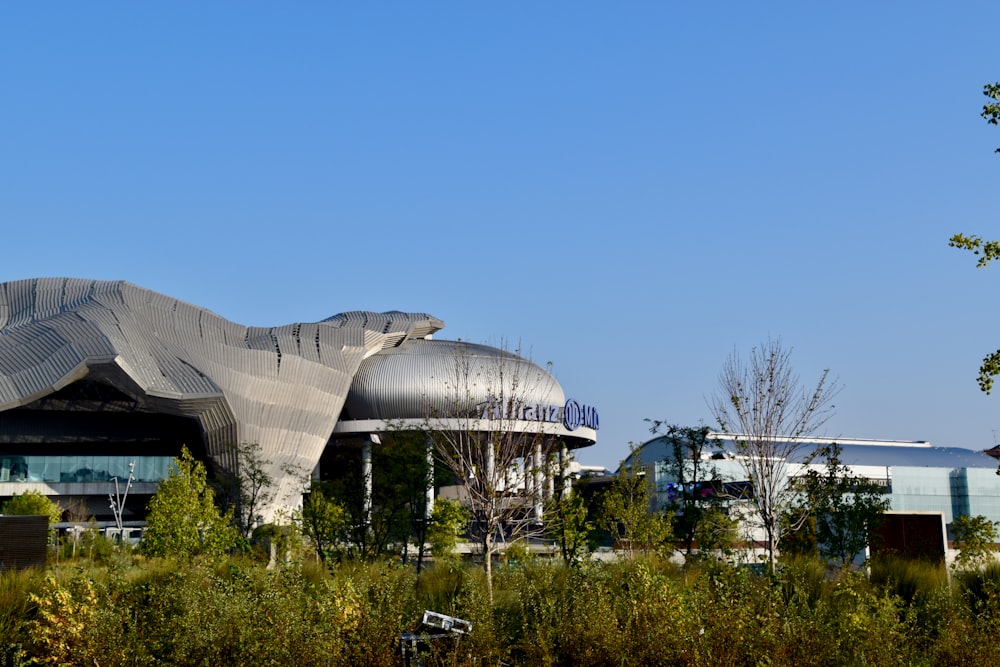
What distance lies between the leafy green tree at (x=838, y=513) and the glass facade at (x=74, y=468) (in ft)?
135

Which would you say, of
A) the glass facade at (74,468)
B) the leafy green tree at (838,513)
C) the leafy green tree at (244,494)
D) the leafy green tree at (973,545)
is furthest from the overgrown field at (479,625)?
the glass facade at (74,468)

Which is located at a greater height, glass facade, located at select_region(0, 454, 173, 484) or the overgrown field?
glass facade, located at select_region(0, 454, 173, 484)

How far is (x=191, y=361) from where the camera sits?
2343 inches

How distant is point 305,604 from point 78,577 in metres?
2.90

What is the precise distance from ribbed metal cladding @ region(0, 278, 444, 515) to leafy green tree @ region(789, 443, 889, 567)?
33128mm

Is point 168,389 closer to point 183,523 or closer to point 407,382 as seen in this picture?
point 407,382

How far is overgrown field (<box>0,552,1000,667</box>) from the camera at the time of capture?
11672 mm

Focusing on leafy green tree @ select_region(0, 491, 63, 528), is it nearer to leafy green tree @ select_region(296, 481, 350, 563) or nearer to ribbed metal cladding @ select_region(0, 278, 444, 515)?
ribbed metal cladding @ select_region(0, 278, 444, 515)

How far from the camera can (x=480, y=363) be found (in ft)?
237

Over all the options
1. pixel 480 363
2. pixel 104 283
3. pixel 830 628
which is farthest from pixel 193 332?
pixel 830 628

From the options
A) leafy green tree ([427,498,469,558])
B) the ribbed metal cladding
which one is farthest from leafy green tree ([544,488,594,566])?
the ribbed metal cladding

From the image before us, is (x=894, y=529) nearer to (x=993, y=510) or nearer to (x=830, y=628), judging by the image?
(x=830, y=628)

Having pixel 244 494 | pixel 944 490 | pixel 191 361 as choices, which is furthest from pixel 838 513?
pixel 944 490

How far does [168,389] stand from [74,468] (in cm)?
984
